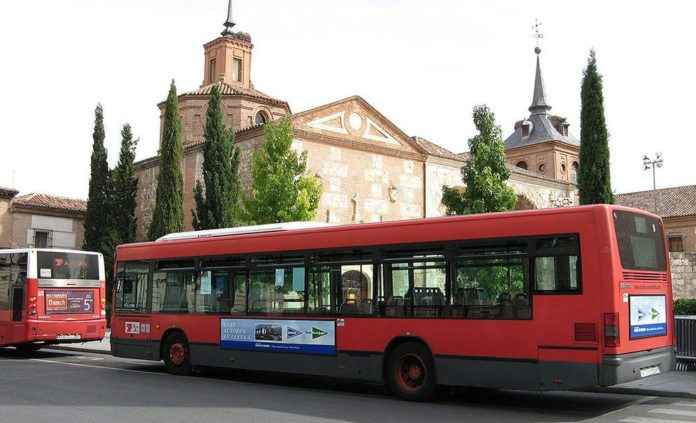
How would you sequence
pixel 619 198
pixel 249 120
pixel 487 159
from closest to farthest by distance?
pixel 487 159 < pixel 249 120 < pixel 619 198

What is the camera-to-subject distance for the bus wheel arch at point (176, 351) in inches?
527

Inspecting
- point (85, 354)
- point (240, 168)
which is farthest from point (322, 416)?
point (240, 168)

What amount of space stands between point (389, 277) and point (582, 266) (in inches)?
118

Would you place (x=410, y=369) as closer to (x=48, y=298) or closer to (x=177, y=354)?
(x=177, y=354)

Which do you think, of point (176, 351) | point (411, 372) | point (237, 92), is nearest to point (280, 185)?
point (176, 351)

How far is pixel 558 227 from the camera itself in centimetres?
890

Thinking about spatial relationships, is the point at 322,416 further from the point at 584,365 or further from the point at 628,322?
the point at 628,322

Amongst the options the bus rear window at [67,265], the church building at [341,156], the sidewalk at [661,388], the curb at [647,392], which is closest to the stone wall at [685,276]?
the church building at [341,156]

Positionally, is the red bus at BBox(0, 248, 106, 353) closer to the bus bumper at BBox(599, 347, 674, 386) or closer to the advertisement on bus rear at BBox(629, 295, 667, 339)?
the bus bumper at BBox(599, 347, 674, 386)

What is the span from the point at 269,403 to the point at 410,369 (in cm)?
218

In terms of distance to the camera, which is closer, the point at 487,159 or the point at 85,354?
the point at 85,354

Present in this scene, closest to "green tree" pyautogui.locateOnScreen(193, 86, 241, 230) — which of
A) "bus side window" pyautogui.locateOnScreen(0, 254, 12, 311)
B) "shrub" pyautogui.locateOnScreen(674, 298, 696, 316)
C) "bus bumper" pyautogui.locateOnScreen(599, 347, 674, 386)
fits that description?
"bus side window" pyautogui.locateOnScreen(0, 254, 12, 311)

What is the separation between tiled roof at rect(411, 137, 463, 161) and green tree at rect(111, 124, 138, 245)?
14.8m

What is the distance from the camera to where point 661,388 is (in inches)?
423
